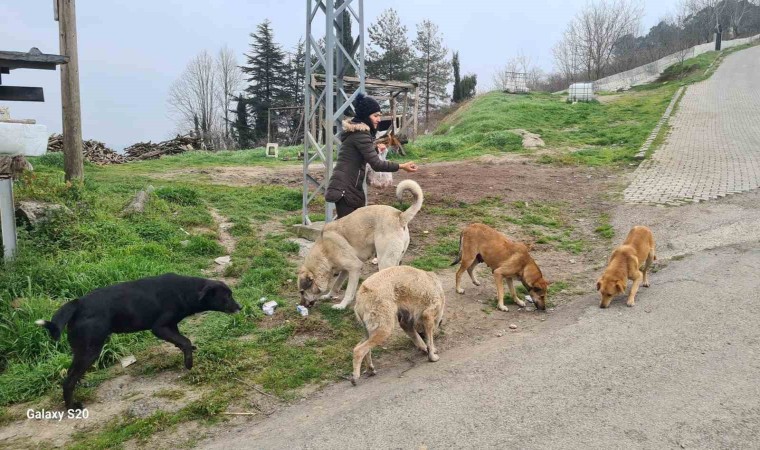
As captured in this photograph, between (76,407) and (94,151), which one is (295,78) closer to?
(94,151)

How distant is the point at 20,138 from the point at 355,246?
4.47m

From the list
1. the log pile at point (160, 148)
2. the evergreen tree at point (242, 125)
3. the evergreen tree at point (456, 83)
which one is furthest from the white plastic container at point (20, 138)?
the evergreen tree at point (456, 83)

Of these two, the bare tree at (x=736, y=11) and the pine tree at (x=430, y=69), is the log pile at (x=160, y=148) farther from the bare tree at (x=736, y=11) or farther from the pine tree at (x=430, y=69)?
the bare tree at (x=736, y=11)

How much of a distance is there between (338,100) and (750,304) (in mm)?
6467

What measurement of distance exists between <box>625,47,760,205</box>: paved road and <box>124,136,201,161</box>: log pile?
75.9 feet

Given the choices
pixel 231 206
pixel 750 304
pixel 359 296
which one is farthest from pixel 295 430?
pixel 231 206

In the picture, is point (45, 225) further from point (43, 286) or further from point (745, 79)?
point (745, 79)

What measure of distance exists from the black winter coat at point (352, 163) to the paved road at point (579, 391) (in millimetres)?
2781

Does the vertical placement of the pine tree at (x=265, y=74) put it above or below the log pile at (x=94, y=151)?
above

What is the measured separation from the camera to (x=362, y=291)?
195 inches

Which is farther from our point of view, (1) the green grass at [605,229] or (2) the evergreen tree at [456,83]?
(2) the evergreen tree at [456,83]

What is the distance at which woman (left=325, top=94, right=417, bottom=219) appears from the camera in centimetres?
692

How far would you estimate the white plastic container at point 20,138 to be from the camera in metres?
6.47

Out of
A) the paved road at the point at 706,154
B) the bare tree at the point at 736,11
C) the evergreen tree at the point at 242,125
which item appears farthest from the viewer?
the bare tree at the point at 736,11
